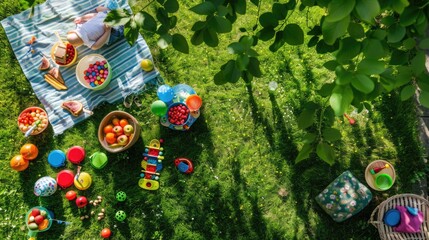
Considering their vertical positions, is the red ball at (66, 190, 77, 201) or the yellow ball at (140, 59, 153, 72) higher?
the yellow ball at (140, 59, 153, 72)

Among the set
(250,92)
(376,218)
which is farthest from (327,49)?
(376,218)

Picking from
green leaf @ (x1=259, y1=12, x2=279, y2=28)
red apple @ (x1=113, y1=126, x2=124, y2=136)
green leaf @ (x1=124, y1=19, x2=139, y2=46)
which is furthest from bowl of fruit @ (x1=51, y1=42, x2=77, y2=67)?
green leaf @ (x1=259, y1=12, x2=279, y2=28)

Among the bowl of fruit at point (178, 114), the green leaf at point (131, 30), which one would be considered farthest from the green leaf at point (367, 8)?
the bowl of fruit at point (178, 114)

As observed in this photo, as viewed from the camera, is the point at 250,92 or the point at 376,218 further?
the point at 250,92

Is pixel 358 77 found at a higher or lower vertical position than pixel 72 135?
higher

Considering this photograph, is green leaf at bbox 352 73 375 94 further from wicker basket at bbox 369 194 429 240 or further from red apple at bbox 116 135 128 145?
red apple at bbox 116 135 128 145

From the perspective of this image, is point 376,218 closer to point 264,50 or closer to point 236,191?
point 236,191

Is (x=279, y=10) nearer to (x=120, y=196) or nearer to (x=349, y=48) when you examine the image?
(x=349, y=48)

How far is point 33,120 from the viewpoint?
14.7 ft

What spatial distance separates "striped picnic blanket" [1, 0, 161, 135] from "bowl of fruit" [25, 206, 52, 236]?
2.92ft

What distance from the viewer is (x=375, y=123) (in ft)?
15.1

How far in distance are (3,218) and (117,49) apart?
2.32m

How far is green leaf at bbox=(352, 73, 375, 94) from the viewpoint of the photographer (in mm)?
1353

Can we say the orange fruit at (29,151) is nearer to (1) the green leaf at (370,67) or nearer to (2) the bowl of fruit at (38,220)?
(2) the bowl of fruit at (38,220)
